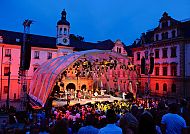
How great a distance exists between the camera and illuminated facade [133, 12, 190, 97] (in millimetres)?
34688

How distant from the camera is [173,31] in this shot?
118 ft

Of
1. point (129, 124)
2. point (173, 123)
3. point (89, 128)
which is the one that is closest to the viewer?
point (129, 124)

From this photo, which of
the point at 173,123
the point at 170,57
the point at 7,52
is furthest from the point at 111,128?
the point at 170,57

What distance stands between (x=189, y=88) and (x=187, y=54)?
5549 millimetres

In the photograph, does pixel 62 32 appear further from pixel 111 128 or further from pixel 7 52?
pixel 111 128

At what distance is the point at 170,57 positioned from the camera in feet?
122

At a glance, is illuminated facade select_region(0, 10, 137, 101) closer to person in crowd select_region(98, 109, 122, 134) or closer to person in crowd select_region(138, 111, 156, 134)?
person in crowd select_region(98, 109, 122, 134)

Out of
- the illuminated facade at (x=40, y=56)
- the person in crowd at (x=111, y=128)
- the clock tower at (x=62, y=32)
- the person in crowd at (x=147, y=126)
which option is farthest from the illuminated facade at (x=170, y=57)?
the person in crowd at (x=147, y=126)

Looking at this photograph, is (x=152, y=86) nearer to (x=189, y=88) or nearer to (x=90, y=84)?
(x=189, y=88)

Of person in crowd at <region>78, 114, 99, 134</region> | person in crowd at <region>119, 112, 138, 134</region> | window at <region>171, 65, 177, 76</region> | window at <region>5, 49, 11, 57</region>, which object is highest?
window at <region>5, 49, 11, 57</region>

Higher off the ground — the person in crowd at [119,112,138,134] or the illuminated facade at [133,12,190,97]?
the illuminated facade at [133,12,190,97]

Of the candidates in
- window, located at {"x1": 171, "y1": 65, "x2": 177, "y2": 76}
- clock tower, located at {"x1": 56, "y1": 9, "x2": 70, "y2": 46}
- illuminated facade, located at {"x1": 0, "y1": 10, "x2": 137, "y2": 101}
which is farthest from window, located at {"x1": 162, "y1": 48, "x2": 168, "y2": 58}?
clock tower, located at {"x1": 56, "y1": 9, "x2": 70, "y2": 46}

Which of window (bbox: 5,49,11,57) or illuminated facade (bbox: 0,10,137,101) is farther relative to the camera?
window (bbox: 5,49,11,57)

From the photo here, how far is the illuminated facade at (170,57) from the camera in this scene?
34688 millimetres
